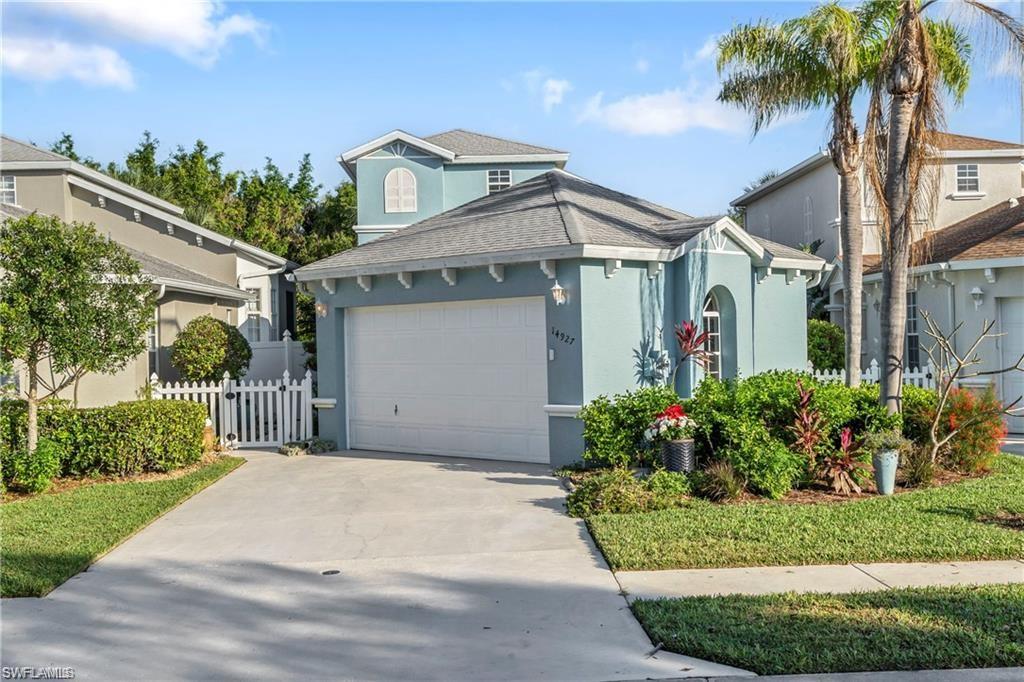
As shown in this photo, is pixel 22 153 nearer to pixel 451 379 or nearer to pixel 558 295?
pixel 451 379

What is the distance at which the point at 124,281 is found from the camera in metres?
11.9

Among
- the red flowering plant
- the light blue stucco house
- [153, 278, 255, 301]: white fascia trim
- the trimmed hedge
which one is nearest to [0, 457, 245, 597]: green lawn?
the trimmed hedge

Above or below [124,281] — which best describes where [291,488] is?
below

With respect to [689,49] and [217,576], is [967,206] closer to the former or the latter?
[689,49]

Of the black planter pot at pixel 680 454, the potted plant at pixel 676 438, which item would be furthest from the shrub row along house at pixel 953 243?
the black planter pot at pixel 680 454

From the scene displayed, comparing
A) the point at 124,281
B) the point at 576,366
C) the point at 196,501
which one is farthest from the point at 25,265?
the point at 576,366

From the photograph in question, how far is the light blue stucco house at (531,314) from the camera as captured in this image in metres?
12.6

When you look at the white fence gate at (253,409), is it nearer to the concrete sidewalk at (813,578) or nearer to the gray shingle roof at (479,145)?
the concrete sidewalk at (813,578)

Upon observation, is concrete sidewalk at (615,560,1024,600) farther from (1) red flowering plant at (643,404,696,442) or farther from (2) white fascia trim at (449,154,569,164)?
(2) white fascia trim at (449,154,569,164)

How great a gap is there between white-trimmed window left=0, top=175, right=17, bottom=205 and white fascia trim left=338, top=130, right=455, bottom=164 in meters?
7.70

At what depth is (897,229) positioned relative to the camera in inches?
449

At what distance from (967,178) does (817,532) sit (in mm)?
16802

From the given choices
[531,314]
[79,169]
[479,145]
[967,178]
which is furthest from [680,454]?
[479,145]

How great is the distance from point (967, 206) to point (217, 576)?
795 inches
